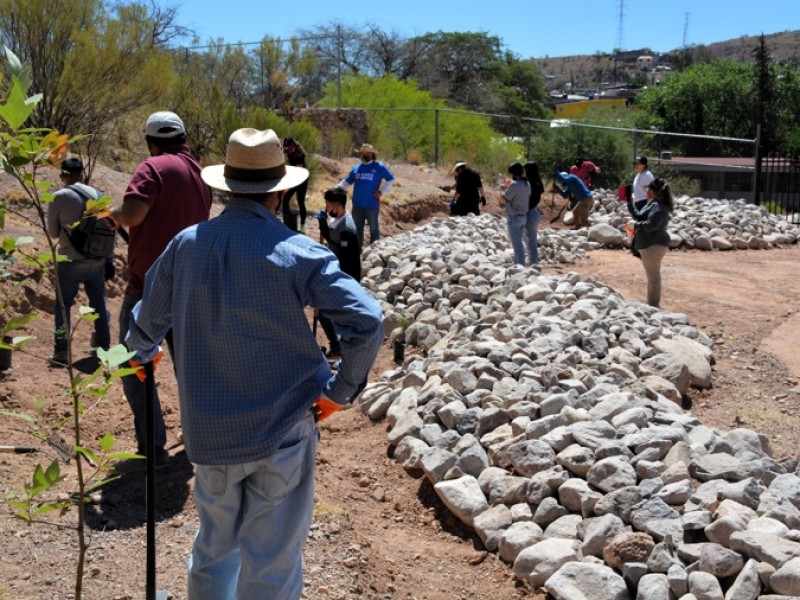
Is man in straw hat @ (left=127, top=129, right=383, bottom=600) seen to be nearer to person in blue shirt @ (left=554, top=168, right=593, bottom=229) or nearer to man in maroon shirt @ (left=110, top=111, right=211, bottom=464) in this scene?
man in maroon shirt @ (left=110, top=111, right=211, bottom=464)

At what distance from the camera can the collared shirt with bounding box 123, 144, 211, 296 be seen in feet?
16.1

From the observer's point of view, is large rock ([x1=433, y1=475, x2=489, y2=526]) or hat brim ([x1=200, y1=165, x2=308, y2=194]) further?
large rock ([x1=433, y1=475, x2=489, y2=526])

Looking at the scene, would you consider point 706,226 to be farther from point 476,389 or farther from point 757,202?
point 476,389

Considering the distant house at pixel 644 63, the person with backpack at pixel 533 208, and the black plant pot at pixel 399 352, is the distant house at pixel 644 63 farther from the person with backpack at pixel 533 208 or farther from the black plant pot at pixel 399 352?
the black plant pot at pixel 399 352

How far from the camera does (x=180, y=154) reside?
5.05m

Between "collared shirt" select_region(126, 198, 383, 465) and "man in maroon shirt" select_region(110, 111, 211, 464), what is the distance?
2026mm

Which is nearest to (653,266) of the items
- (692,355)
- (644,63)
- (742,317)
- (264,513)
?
(742,317)

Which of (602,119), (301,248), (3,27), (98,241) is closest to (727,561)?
(301,248)

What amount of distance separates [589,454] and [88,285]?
3919 millimetres

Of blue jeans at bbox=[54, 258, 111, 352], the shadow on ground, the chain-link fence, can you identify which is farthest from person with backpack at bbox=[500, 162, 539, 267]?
the chain-link fence

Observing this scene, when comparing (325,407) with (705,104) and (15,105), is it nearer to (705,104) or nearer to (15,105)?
(15,105)

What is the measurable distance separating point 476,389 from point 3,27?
975cm

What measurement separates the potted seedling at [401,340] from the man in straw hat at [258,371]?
19.6ft

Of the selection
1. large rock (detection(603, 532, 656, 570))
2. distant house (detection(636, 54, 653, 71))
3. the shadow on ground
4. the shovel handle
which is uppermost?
distant house (detection(636, 54, 653, 71))
